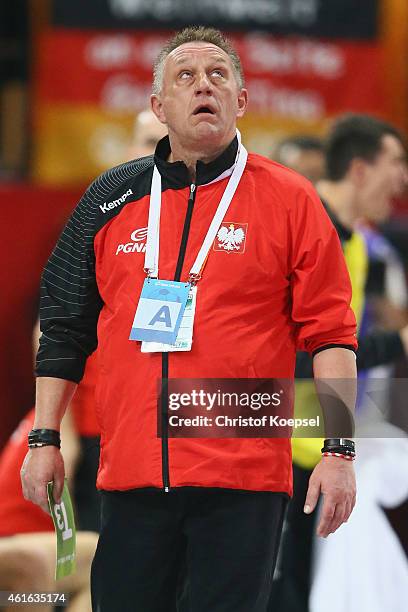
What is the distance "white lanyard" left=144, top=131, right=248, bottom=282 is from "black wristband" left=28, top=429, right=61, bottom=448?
48cm

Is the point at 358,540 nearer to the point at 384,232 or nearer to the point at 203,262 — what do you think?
the point at 203,262

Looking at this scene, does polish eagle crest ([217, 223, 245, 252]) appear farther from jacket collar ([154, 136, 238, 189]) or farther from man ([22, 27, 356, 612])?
jacket collar ([154, 136, 238, 189])

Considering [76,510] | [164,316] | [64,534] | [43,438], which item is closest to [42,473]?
[43,438]

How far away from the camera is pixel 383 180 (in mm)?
5203

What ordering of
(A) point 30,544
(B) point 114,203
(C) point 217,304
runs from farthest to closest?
(A) point 30,544
(B) point 114,203
(C) point 217,304

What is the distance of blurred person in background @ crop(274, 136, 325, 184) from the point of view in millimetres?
6148

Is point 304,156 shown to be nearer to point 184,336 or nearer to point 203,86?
point 203,86

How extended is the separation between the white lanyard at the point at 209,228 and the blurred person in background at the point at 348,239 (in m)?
1.07

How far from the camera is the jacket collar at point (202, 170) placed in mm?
3059

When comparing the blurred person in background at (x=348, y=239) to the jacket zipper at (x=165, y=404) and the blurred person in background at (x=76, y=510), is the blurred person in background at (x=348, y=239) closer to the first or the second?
the blurred person in background at (x=76, y=510)

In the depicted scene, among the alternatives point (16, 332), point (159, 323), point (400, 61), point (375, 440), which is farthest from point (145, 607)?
point (400, 61)

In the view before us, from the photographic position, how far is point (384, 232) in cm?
662

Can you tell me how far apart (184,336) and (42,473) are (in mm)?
509

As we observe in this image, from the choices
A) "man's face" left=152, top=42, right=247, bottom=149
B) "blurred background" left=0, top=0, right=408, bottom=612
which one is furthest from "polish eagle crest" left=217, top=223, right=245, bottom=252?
"blurred background" left=0, top=0, right=408, bottom=612
